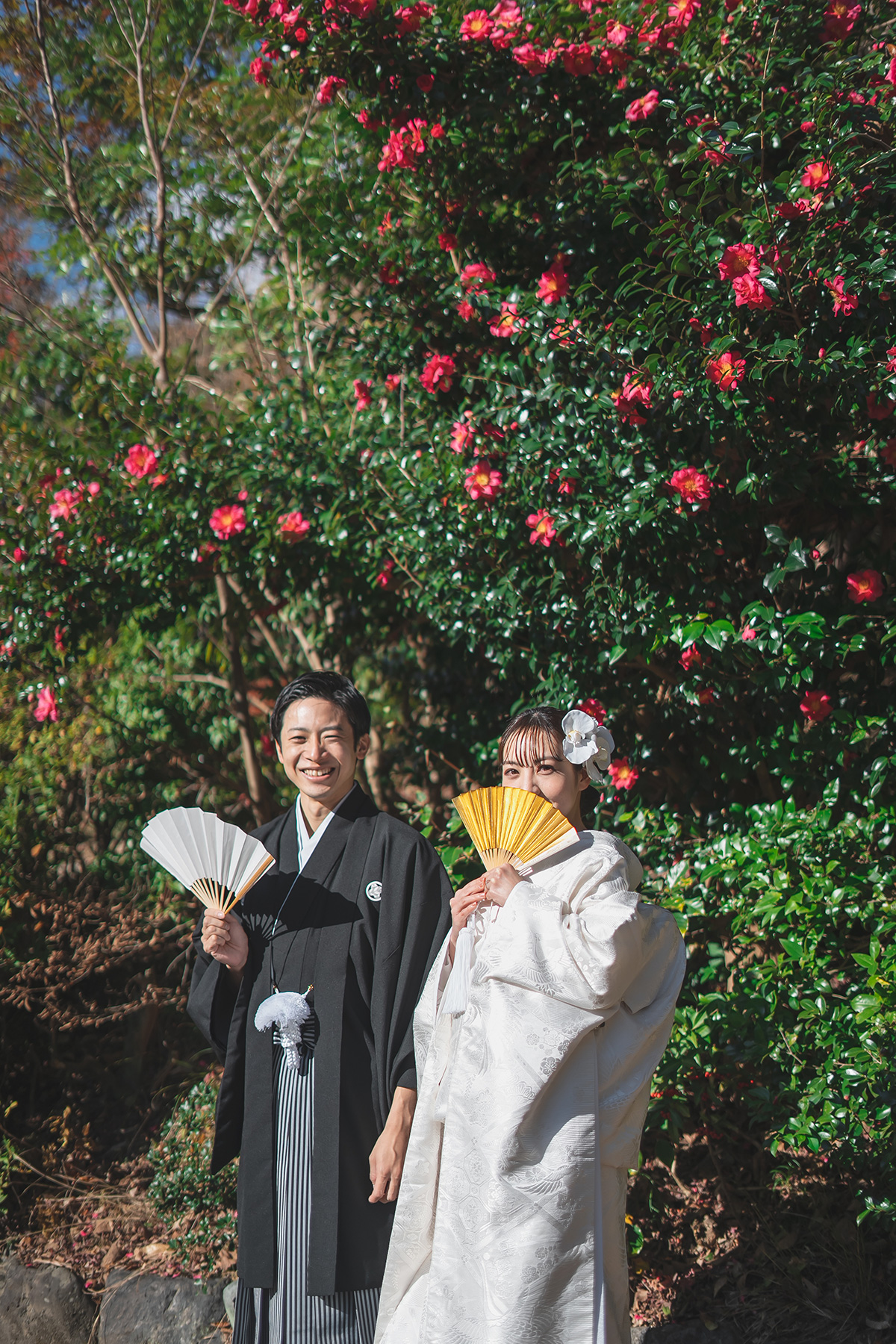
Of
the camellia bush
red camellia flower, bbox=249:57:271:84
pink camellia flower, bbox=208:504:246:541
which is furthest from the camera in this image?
pink camellia flower, bbox=208:504:246:541

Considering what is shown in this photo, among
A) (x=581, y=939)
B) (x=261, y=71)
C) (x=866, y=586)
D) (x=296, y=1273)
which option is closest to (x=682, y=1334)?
(x=296, y=1273)

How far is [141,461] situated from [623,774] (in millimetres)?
2177

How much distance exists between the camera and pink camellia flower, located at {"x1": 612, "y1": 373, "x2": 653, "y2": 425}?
2.80 meters

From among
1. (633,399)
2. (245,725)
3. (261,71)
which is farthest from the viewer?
(245,725)

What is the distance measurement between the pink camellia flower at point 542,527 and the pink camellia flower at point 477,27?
1561 millimetres

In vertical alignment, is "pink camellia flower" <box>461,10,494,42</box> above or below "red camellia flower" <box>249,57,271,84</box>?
below

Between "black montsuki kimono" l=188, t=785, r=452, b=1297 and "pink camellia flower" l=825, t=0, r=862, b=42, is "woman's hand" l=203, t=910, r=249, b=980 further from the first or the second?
"pink camellia flower" l=825, t=0, r=862, b=42

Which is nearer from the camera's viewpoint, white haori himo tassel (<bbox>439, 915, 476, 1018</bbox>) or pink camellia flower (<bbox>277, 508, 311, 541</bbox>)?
white haori himo tassel (<bbox>439, 915, 476, 1018</bbox>)

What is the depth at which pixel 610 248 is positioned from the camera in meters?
3.39

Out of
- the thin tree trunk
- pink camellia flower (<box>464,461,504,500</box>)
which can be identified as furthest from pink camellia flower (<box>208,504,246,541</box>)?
pink camellia flower (<box>464,461,504,500</box>)

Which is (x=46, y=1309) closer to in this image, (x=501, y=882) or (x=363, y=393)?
(x=501, y=882)

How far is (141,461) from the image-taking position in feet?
12.6

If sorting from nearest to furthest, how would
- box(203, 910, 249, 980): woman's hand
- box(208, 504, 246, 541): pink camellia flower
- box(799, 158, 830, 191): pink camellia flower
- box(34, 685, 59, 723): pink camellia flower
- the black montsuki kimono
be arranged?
the black montsuki kimono → box(203, 910, 249, 980): woman's hand → box(799, 158, 830, 191): pink camellia flower → box(208, 504, 246, 541): pink camellia flower → box(34, 685, 59, 723): pink camellia flower

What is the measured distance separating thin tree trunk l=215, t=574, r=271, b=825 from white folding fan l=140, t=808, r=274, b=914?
2.36 meters
